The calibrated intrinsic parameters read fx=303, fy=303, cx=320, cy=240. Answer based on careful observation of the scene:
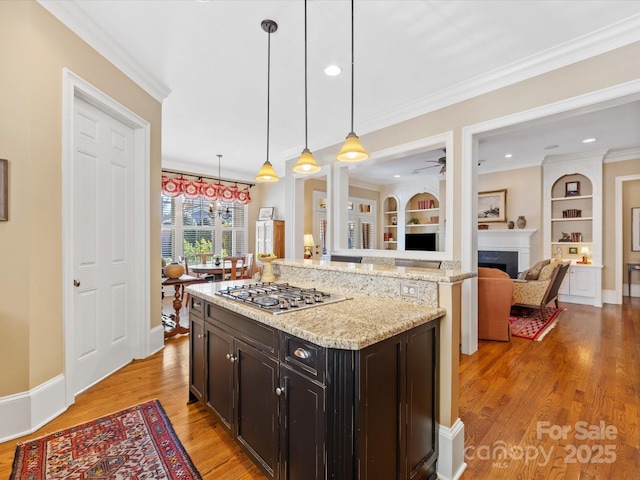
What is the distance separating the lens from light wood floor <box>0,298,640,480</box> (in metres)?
1.72

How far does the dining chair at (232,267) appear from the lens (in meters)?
5.53

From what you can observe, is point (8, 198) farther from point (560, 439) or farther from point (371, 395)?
point (560, 439)

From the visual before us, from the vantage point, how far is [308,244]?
7.34m

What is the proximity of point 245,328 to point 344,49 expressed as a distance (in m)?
2.57

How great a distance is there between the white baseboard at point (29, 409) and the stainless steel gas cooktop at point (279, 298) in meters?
1.37

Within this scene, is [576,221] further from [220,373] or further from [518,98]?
[220,373]

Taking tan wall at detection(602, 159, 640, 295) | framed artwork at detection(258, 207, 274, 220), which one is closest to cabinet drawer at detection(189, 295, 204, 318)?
framed artwork at detection(258, 207, 274, 220)

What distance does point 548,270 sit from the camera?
4.54 metres

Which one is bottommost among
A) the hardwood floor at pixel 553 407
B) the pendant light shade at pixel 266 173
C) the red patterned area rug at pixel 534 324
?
the hardwood floor at pixel 553 407


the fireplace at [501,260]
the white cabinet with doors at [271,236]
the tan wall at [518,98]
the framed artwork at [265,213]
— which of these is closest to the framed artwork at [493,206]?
the fireplace at [501,260]

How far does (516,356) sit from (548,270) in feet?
6.48

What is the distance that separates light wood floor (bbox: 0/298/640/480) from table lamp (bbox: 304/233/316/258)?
3.94m

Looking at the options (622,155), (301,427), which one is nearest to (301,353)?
(301,427)

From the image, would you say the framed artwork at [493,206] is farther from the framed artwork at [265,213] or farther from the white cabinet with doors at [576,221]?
the framed artwork at [265,213]
